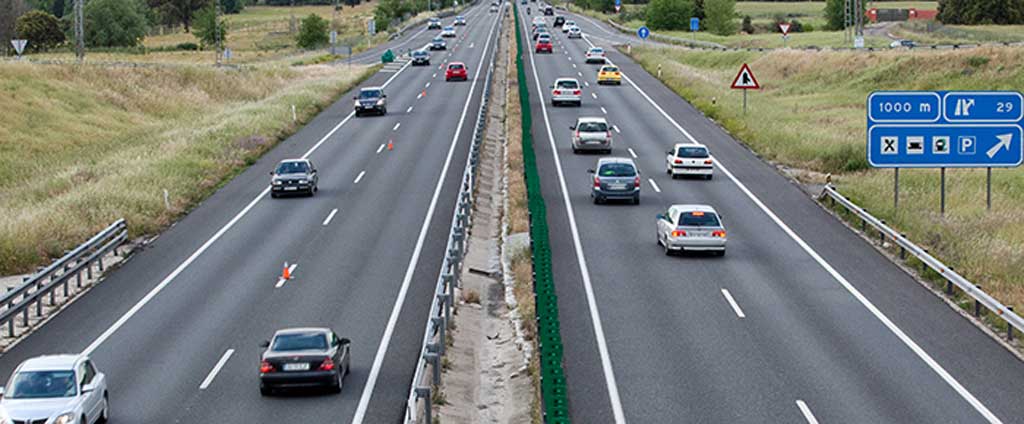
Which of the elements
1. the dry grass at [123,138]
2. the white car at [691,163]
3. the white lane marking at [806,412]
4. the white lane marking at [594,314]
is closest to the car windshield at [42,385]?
the white lane marking at [594,314]

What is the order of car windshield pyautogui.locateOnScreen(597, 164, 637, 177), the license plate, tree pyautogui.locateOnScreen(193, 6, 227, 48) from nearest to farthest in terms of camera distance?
the license plate, car windshield pyautogui.locateOnScreen(597, 164, 637, 177), tree pyautogui.locateOnScreen(193, 6, 227, 48)

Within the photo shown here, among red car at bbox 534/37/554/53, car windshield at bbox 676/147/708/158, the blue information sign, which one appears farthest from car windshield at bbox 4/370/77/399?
red car at bbox 534/37/554/53

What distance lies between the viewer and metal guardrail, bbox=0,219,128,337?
89.4 feet

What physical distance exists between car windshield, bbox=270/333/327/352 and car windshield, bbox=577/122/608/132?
31959 millimetres

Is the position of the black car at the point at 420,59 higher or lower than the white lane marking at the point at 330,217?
higher

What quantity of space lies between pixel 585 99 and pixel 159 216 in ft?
122

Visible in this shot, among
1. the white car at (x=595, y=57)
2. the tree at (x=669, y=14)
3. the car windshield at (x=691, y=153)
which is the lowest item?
the car windshield at (x=691, y=153)

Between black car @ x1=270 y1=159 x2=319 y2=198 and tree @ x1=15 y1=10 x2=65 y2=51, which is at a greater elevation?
tree @ x1=15 y1=10 x2=65 y2=51

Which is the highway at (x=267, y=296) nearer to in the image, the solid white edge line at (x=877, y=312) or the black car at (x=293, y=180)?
the black car at (x=293, y=180)

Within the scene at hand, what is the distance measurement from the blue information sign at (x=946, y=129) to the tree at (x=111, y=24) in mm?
140706

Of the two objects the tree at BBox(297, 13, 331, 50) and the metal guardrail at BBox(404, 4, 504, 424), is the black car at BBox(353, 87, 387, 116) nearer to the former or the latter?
the metal guardrail at BBox(404, 4, 504, 424)

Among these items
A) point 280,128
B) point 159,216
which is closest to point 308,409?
point 159,216

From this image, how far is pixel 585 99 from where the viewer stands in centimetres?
7394

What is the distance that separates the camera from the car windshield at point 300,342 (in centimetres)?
2150
